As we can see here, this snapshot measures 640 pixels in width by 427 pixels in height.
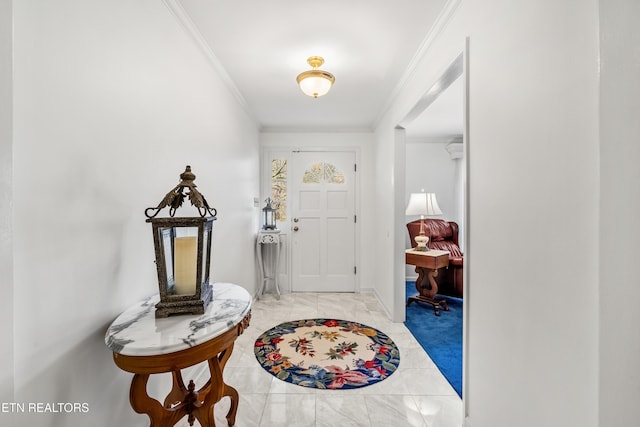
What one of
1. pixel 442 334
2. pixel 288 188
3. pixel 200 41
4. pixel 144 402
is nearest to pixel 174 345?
pixel 144 402

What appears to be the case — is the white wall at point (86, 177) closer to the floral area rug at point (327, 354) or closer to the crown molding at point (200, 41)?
the crown molding at point (200, 41)

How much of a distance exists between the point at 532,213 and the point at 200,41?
7.59 ft

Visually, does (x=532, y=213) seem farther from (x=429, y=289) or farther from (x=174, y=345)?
(x=429, y=289)

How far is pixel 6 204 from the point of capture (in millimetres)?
760

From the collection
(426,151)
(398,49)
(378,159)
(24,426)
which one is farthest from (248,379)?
(426,151)

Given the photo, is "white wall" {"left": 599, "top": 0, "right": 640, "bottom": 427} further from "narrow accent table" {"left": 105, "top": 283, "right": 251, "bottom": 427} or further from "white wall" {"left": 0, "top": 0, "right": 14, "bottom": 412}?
"white wall" {"left": 0, "top": 0, "right": 14, "bottom": 412}

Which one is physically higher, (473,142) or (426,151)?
(426,151)

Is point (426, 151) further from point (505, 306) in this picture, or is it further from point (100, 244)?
point (100, 244)

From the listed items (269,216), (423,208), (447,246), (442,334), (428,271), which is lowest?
(442,334)

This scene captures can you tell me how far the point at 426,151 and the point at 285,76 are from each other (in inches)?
131

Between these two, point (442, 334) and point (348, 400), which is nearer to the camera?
point (348, 400)

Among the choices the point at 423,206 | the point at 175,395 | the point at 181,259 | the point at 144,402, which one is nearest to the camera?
the point at 144,402

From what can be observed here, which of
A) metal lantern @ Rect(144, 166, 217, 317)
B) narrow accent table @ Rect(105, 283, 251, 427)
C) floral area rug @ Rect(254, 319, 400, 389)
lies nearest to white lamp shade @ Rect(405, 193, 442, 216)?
floral area rug @ Rect(254, 319, 400, 389)

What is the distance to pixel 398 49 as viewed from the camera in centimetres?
226
